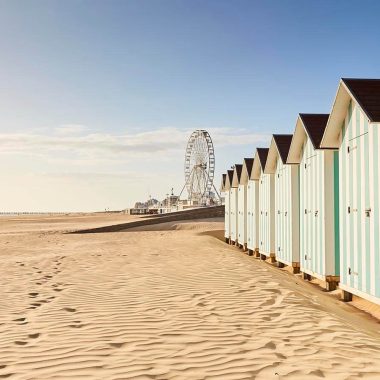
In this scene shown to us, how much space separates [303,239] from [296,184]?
1951mm

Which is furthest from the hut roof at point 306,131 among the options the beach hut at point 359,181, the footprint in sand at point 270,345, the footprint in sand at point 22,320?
the footprint in sand at point 22,320

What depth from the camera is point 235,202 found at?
23.9m

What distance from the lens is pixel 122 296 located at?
8.37 m

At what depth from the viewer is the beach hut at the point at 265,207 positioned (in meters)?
16.0

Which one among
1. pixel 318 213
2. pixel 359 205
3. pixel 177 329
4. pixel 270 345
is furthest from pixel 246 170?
pixel 270 345

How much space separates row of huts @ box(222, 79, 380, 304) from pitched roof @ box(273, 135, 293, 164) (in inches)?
1.5

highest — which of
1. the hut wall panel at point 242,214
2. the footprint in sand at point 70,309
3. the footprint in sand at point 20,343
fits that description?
the hut wall panel at point 242,214

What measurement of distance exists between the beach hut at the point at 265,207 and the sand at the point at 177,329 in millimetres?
4955

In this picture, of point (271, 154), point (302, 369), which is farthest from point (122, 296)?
point (271, 154)

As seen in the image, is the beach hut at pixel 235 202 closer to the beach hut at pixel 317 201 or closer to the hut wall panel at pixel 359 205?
the beach hut at pixel 317 201

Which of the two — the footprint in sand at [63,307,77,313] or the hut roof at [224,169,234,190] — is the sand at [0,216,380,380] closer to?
the footprint in sand at [63,307,77,313]

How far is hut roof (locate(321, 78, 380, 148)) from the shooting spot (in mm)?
8047

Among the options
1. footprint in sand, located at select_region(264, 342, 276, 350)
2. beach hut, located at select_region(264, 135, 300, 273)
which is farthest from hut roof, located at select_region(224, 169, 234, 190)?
footprint in sand, located at select_region(264, 342, 276, 350)

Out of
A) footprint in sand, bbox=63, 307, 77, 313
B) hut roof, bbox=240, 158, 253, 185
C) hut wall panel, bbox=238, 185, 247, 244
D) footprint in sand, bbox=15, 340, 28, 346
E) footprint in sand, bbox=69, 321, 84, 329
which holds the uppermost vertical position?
hut roof, bbox=240, 158, 253, 185
